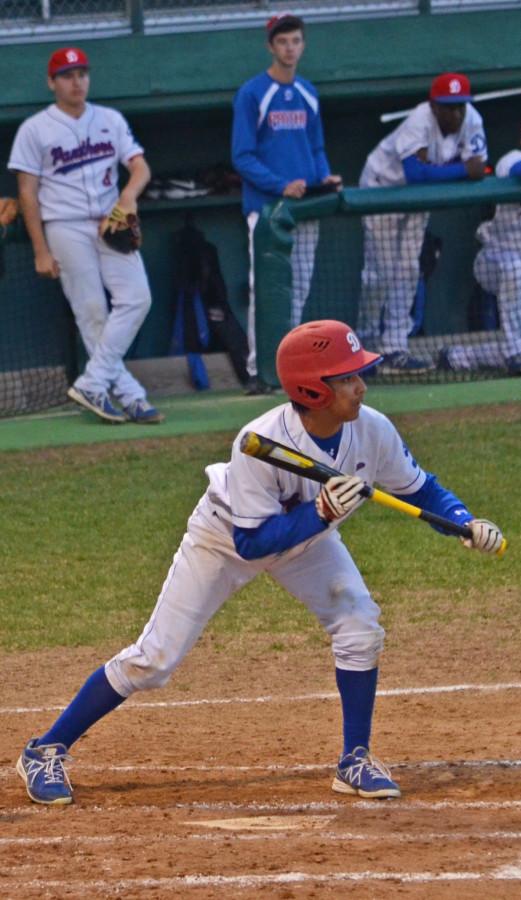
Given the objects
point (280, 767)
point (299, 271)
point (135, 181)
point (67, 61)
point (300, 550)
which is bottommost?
point (280, 767)

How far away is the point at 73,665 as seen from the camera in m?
6.77

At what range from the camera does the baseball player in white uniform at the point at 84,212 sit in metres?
10.4

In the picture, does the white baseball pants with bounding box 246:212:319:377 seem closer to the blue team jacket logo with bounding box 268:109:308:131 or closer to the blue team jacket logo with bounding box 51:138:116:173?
the blue team jacket logo with bounding box 268:109:308:131

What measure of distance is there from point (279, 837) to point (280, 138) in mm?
7245

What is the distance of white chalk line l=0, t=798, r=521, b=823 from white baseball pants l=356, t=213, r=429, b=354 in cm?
712

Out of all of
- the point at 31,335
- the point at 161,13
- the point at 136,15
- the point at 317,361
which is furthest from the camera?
the point at 161,13

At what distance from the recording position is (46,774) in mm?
5133

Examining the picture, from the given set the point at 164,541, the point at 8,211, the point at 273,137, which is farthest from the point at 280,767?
the point at 273,137

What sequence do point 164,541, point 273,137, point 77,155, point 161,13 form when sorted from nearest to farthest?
point 164,541, point 77,155, point 273,137, point 161,13

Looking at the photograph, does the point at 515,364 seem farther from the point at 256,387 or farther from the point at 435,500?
the point at 435,500

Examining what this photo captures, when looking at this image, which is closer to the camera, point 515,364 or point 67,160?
point 67,160

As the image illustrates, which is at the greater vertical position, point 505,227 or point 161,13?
point 161,13

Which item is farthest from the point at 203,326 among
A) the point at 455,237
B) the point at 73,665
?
the point at 73,665

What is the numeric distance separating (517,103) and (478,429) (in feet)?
15.1
